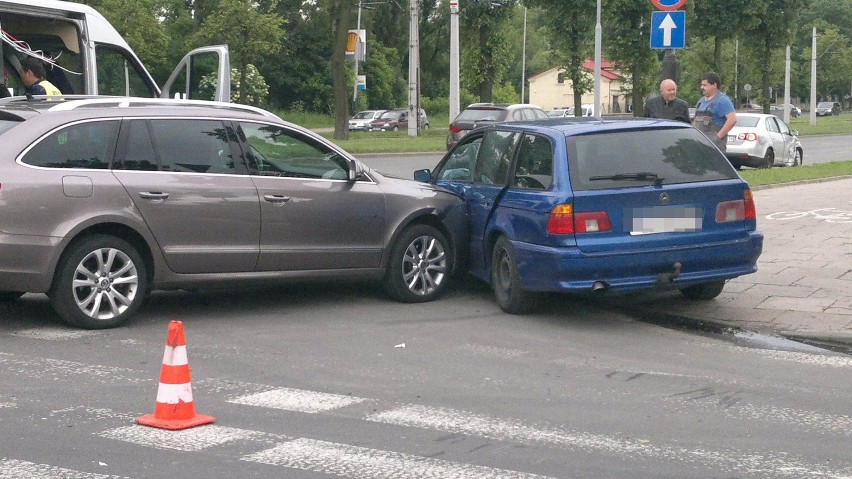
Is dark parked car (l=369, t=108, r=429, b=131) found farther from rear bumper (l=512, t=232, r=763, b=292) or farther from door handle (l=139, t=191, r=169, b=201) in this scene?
door handle (l=139, t=191, r=169, b=201)

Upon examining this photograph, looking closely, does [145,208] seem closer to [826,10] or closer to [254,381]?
[254,381]

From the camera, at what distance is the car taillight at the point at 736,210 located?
9.29m

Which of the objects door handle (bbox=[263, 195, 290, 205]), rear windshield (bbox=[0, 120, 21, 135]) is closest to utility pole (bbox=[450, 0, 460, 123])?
door handle (bbox=[263, 195, 290, 205])

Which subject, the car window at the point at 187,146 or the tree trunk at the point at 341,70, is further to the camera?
the tree trunk at the point at 341,70

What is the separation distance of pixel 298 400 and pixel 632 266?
10.6 ft

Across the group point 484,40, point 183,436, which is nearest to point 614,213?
point 183,436

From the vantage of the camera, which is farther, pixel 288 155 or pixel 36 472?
pixel 288 155

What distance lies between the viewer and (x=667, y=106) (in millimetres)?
13336

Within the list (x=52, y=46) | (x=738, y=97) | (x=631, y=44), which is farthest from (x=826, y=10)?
(x=52, y=46)

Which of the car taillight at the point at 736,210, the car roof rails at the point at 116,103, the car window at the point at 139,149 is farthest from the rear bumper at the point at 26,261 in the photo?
the car taillight at the point at 736,210

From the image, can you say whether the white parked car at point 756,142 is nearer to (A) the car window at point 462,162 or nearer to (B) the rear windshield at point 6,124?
(A) the car window at point 462,162

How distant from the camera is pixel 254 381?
280 inches

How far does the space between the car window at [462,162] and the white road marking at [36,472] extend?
5.95 meters

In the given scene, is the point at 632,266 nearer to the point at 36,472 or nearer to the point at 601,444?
the point at 601,444
